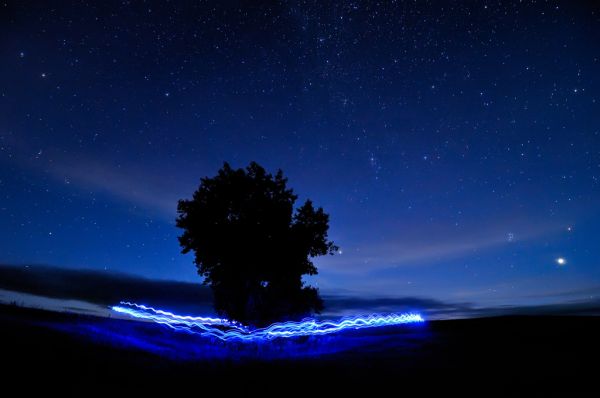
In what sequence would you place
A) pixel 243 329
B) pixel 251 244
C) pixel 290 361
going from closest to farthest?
pixel 290 361 → pixel 243 329 → pixel 251 244

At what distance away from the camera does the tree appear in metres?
22.6

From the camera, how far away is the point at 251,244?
22.3m

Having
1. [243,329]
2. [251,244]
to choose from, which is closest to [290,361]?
[243,329]

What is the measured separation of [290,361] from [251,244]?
11.9 metres

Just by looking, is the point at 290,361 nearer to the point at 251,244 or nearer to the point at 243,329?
the point at 243,329

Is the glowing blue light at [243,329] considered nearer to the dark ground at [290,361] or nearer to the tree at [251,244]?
the dark ground at [290,361]

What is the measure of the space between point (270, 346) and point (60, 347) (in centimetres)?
845

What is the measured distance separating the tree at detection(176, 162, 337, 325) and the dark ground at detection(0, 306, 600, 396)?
819 cm

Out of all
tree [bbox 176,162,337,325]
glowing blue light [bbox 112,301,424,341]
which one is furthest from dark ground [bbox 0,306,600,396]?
tree [bbox 176,162,337,325]

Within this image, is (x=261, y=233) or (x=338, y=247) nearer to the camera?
(x=261, y=233)

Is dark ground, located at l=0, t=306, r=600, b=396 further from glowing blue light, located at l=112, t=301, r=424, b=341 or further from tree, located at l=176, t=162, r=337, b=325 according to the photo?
tree, located at l=176, t=162, r=337, b=325

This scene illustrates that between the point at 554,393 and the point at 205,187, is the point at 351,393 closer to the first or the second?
the point at 554,393

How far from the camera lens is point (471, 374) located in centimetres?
778

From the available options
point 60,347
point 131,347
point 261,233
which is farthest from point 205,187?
point 60,347
